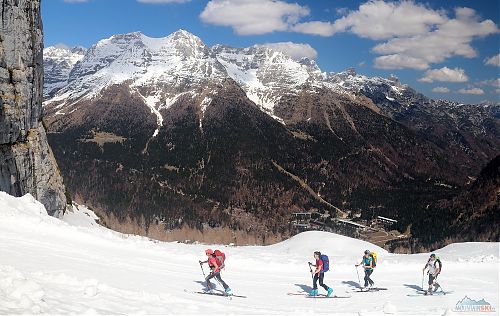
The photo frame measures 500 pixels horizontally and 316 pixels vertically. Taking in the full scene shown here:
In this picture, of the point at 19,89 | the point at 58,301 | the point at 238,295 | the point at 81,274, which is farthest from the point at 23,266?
the point at 19,89

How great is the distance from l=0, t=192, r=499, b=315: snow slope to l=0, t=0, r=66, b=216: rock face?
10469 millimetres

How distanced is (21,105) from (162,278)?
94.5ft

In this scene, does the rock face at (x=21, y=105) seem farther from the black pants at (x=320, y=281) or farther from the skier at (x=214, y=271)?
the black pants at (x=320, y=281)

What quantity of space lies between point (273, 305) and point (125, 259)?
30.6 ft

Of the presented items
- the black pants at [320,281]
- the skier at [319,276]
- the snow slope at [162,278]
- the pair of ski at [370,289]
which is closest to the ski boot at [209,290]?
the snow slope at [162,278]

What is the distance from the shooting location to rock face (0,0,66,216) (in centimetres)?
4178

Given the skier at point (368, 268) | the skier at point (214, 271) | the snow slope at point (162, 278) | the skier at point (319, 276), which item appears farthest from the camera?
the skier at point (368, 268)

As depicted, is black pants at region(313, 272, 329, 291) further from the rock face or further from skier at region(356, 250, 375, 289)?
the rock face

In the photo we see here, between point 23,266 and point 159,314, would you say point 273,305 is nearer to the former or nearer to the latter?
point 159,314

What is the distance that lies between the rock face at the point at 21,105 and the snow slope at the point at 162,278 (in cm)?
1047

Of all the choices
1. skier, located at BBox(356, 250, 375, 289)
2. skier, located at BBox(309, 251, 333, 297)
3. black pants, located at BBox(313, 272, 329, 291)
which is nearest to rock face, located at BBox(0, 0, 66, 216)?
skier, located at BBox(309, 251, 333, 297)

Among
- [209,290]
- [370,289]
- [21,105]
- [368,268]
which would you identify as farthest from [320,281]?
[21,105]

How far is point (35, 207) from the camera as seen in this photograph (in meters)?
34.7

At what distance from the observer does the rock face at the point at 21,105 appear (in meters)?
41.8
